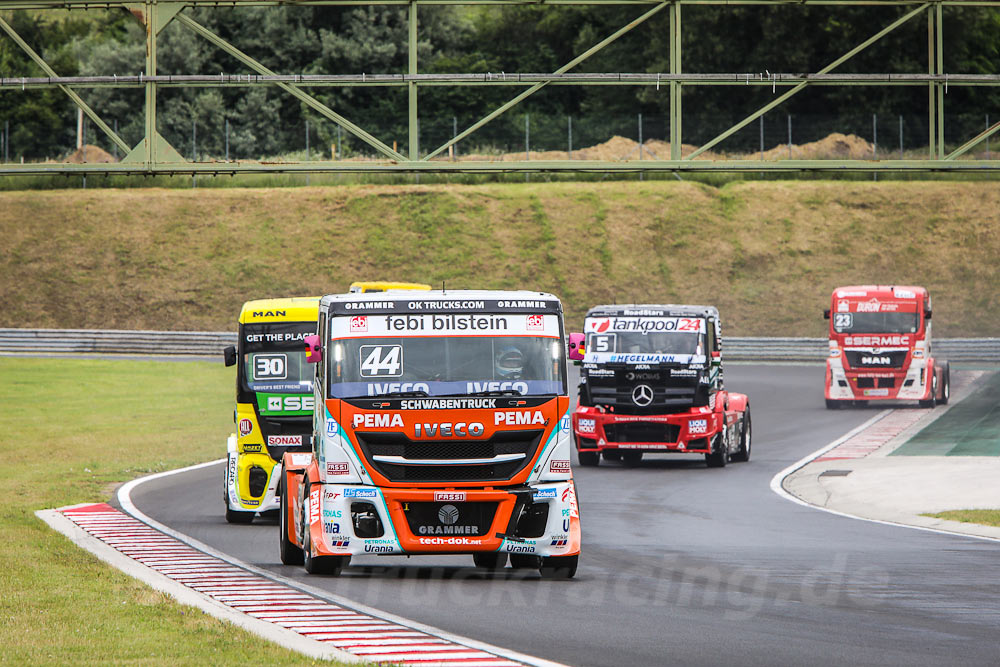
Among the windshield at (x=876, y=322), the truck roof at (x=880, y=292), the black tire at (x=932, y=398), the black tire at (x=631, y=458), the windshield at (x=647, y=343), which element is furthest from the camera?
the truck roof at (x=880, y=292)

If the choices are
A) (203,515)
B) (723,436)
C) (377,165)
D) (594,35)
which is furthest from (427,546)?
(594,35)

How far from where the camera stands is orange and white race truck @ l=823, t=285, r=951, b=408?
35438mm

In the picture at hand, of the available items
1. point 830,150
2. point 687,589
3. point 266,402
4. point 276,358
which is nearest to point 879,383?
point 276,358

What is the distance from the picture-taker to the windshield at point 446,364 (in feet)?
41.7

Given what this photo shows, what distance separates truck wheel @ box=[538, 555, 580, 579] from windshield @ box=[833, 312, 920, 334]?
2413cm

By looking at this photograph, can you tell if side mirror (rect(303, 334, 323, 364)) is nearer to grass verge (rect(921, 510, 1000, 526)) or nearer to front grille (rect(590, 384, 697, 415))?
grass verge (rect(921, 510, 1000, 526))

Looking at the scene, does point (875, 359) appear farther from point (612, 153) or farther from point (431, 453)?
point (612, 153)

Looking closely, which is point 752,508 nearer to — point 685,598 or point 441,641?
point 685,598

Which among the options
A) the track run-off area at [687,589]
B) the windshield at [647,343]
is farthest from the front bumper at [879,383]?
the track run-off area at [687,589]

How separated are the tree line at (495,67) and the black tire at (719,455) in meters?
34.8

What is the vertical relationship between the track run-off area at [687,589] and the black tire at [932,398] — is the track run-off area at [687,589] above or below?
above

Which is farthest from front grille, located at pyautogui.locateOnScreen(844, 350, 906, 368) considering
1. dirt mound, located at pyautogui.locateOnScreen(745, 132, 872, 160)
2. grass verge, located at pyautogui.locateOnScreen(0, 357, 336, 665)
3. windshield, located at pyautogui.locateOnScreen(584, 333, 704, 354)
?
dirt mound, located at pyautogui.locateOnScreen(745, 132, 872, 160)

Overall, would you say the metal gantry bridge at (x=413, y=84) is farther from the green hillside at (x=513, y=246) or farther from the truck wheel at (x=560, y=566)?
the green hillside at (x=513, y=246)

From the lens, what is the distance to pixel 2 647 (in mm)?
9500
